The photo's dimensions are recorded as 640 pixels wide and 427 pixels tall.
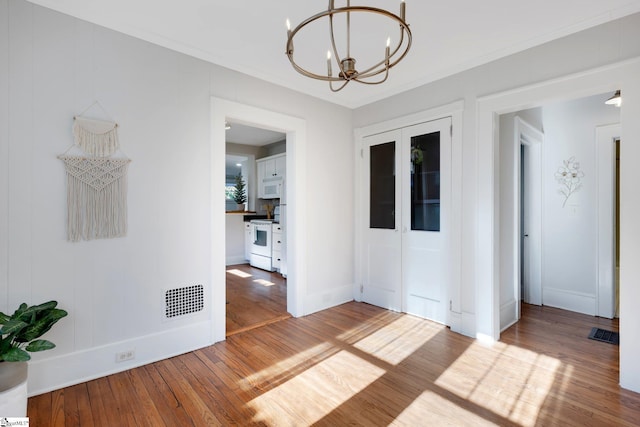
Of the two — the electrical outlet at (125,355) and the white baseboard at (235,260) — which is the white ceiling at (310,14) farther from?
the white baseboard at (235,260)

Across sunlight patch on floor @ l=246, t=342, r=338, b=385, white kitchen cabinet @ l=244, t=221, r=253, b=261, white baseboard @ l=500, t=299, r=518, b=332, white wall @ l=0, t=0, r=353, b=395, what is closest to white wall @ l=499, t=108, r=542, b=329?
white baseboard @ l=500, t=299, r=518, b=332

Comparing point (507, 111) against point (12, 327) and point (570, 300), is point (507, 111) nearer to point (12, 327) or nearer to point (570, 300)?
point (570, 300)

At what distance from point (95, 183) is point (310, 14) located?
6.61ft

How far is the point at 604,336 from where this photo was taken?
9.97 feet

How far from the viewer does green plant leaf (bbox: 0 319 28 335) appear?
65.4 inches

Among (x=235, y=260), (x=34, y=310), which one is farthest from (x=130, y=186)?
(x=235, y=260)

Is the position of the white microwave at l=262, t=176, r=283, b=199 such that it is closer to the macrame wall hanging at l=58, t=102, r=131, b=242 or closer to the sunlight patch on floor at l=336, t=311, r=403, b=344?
the sunlight patch on floor at l=336, t=311, r=403, b=344

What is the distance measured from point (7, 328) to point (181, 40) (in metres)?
2.34

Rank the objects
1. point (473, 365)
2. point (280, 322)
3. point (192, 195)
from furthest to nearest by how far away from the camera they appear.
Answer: point (280, 322) → point (192, 195) → point (473, 365)

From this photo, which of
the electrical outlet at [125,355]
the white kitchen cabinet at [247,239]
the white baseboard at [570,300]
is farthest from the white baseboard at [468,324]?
the white kitchen cabinet at [247,239]

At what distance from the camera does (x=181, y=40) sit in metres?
2.65

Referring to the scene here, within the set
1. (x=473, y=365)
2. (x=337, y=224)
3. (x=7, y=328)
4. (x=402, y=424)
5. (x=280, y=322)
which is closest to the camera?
(x=7, y=328)

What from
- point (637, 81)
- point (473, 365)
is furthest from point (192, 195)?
point (637, 81)

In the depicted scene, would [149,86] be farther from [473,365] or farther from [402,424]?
[473,365]
